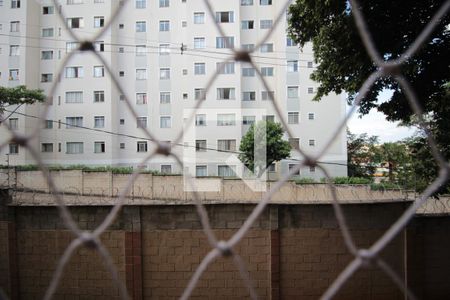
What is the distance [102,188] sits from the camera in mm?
11039

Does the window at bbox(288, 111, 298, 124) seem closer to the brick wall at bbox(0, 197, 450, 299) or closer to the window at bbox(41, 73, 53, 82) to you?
the window at bbox(41, 73, 53, 82)

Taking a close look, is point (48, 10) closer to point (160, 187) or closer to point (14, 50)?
point (14, 50)

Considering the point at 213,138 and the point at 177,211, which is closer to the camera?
the point at 177,211

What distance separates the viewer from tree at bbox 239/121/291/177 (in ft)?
44.1

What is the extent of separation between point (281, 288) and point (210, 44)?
11.7 meters

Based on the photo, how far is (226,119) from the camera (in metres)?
14.6

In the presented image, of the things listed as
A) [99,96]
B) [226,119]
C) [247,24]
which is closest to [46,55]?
[99,96]

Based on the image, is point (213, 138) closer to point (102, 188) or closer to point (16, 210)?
point (102, 188)

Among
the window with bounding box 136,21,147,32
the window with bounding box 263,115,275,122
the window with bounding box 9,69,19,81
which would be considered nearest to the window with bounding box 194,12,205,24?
the window with bounding box 136,21,147,32

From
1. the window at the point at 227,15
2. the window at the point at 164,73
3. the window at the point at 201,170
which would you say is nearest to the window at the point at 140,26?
the window at the point at 164,73

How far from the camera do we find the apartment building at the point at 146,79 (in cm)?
1453

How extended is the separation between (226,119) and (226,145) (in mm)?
1226

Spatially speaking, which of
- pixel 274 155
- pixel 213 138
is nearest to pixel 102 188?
pixel 213 138

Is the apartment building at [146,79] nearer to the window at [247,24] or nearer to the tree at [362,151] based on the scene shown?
the window at [247,24]
